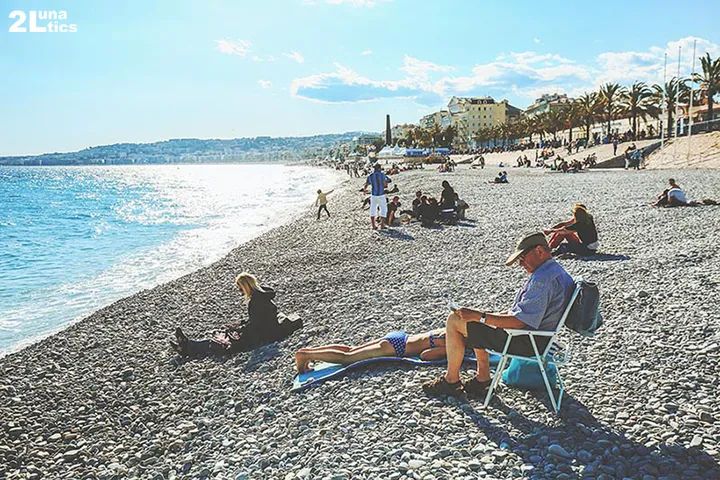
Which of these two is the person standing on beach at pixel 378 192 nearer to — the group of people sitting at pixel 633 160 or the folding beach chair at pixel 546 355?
the folding beach chair at pixel 546 355

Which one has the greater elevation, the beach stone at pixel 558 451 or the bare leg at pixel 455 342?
the bare leg at pixel 455 342

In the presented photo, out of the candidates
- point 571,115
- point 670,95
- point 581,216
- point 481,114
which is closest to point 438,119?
point 481,114

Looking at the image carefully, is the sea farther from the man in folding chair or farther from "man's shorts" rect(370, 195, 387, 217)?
the man in folding chair

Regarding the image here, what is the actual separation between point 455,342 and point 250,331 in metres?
3.53

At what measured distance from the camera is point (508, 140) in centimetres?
10481

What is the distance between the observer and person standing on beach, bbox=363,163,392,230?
51.3 ft

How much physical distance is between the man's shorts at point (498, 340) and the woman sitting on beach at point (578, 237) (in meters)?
6.20

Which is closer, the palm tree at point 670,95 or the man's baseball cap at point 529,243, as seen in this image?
the man's baseball cap at point 529,243

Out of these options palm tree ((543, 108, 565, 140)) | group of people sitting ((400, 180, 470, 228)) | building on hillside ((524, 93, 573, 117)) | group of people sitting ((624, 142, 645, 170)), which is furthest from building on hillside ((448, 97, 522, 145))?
group of people sitting ((400, 180, 470, 228))

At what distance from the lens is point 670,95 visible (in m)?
46.6

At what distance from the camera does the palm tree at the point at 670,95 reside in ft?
149

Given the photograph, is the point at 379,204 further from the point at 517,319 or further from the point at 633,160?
the point at 633,160

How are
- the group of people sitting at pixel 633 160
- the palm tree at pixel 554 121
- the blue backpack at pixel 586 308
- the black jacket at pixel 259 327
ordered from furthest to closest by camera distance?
the palm tree at pixel 554 121
the group of people sitting at pixel 633 160
the black jacket at pixel 259 327
the blue backpack at pixel 586 308

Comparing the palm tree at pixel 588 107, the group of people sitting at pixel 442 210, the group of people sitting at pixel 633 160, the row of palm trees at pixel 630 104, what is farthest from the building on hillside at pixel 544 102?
A: the group of people sitting at pixel 442 210
